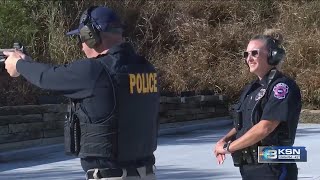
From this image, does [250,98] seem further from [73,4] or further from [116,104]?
[73,4]

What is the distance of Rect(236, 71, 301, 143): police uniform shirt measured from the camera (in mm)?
4242

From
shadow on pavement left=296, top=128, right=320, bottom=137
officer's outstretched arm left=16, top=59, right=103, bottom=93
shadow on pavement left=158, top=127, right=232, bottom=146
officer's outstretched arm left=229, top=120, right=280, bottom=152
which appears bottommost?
shadow on pavement left=296, top=128, right=320, bottom=137

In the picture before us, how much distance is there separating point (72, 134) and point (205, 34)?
15051 mm

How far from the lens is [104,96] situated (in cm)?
366

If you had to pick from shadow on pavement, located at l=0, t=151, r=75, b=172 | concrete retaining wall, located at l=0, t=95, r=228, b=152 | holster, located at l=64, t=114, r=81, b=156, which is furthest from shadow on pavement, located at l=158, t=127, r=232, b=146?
holster, located at l=64, t=114, r=81, b=156

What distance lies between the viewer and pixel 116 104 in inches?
146

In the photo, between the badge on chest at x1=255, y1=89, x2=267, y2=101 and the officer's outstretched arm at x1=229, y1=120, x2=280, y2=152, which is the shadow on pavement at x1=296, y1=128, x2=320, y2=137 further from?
the officer's outstretched arm at x1=229, y1=120, x2=280, y2=152

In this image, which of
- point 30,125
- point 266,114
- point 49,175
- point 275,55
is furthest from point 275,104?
point 30,125

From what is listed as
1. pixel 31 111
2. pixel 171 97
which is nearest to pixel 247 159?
pixel 31 111

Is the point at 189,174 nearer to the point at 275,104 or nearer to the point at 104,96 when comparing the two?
the point at 275,104

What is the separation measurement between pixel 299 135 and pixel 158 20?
6.83 meters

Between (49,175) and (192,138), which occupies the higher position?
(49,175)

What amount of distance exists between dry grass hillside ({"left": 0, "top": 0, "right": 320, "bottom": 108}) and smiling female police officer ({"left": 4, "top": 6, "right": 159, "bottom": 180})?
11.7 m

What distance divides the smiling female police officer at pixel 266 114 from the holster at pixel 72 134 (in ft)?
3.47
